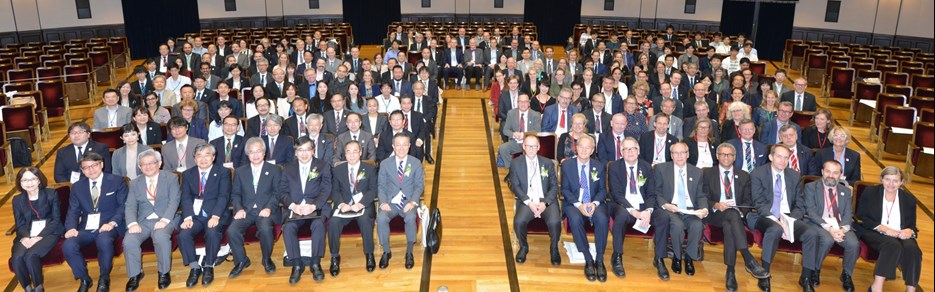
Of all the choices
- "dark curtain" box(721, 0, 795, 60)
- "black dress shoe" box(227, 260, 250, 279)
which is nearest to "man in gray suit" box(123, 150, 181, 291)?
"black dress shoe" box(227, 260, 250, 279)

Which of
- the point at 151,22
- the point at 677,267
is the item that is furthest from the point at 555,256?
the point at 151,22

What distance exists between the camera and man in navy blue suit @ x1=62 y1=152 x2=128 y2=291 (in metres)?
4.72

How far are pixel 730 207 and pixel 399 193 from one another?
2.74m

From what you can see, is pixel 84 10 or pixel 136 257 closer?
pixel 136 257

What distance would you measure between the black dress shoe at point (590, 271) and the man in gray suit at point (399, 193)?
1.43m

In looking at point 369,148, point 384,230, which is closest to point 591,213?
point 384,230

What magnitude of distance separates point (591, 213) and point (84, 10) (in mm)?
17911

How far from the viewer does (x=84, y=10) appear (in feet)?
58.3

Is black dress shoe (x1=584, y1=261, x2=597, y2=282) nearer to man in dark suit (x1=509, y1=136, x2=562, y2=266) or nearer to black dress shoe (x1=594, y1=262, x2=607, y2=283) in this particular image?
black dress shoe (x1=594, y1=262, x2=607, y2=283)

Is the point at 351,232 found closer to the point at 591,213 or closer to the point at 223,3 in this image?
the point at 591,213

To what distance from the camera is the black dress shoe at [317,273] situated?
199 inches

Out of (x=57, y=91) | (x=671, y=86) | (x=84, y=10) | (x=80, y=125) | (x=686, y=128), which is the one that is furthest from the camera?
(x=84, y=10)

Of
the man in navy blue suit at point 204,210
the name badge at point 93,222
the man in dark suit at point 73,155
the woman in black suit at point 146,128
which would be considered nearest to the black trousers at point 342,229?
the man in navy blue suit at point 204,210

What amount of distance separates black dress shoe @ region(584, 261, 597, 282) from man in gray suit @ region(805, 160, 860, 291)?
1687 millimetres
